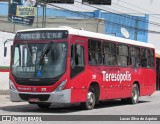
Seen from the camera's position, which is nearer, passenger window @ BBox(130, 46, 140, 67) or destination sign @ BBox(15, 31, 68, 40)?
destination sign @ BBox(15, 31, 68, 40)

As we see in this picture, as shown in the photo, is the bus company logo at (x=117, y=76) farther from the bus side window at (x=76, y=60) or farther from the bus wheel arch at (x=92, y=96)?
the bus side window at (x=76, y=60)

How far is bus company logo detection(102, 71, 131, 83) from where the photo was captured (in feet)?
62.2

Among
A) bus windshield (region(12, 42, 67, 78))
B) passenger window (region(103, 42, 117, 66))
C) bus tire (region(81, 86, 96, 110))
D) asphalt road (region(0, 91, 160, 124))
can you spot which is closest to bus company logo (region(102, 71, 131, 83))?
passenger window (region(103, 42, 117, 66))

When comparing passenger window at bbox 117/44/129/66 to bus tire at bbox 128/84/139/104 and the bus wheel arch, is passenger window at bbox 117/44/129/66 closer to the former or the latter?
bus tire at bbox 128/84/139/104

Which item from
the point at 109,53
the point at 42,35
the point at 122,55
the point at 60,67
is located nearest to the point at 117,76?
the point at 122,55

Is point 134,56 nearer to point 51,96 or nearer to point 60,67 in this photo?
point 60,67

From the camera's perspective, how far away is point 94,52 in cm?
1798

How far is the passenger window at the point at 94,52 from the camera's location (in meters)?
17.7

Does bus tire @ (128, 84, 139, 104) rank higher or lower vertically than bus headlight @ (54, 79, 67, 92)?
lower

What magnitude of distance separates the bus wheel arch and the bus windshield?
2082 millimetres

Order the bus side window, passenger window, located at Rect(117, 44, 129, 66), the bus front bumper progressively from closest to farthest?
the bus front bumper < the bus side window < passenger window, located at Rect(117, 44, 129, 66)

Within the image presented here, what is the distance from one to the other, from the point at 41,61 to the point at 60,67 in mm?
785

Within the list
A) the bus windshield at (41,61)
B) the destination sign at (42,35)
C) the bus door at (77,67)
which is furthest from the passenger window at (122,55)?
the bus windshield at (41,61)

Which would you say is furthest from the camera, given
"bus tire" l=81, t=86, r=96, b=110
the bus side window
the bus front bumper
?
"bus tire" l=81, t=86, r=96, b=110
